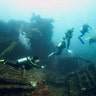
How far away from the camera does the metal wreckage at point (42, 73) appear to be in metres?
9.18

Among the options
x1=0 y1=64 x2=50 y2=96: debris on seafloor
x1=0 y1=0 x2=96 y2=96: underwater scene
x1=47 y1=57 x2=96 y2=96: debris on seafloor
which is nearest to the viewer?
x1=0 y1=64 x2=50 y2=96: debris on seafloor

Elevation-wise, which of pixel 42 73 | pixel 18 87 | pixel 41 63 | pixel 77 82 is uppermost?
pixel 41 63

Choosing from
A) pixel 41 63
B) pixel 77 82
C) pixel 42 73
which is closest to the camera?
pixel 77 82

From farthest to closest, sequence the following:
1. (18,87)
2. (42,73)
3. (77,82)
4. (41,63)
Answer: (41,63), (42,73), (77,82), (18,87)

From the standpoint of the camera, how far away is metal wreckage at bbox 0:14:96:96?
9.18 m

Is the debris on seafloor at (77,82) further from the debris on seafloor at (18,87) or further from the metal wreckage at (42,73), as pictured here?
the debris on seafloor at (18,87)

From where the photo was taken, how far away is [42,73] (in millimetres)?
13492

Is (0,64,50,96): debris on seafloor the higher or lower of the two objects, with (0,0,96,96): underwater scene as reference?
lower

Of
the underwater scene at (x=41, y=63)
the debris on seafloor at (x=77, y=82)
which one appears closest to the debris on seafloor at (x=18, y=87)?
the underwater scene at (x=41, y=63)

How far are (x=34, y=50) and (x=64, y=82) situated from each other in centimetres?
654

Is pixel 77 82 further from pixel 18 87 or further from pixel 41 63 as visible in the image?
pixel 41 63

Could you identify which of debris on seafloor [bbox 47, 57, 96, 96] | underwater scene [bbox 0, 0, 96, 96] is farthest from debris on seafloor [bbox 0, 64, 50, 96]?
debris on seafloor [bbox 47, 57, 96, 96]

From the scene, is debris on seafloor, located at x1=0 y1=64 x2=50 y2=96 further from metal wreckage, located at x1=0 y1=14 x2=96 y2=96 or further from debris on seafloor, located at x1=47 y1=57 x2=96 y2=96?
debris on seafloor, located at x1=47 y1=57 x2=96 y2=96

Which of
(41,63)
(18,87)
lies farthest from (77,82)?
(41,63)
